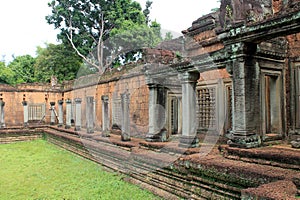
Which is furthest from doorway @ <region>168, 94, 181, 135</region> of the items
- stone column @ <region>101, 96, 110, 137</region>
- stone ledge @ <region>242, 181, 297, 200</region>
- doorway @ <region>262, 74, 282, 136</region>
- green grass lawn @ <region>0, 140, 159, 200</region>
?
stone ledge @ <region>242, 181, 297, 200</region>

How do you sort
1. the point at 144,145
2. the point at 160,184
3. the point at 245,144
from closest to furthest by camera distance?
the point at 245,144 → the point at 160,184 → the point at 144,145

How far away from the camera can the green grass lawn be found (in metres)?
5.87

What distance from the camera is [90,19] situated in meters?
24.1

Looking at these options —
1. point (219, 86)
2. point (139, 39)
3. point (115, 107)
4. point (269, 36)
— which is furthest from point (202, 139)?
point (139, 39)

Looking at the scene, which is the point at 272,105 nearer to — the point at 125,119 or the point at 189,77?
the point at 189,77

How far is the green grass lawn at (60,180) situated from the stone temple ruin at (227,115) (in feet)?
1.49

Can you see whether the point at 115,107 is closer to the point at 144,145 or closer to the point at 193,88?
the point at 144,145

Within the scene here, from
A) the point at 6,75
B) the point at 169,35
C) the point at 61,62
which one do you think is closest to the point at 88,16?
the point at 61,62

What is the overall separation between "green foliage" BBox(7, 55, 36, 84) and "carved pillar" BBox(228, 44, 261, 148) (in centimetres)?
3140

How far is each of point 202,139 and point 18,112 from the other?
52.9ft

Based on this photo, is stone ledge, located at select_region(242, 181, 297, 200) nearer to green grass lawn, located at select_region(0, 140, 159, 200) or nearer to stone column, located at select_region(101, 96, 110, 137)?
green grass lawn, located at select_region(0, 140, 159, 200)

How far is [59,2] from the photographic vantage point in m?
23.2

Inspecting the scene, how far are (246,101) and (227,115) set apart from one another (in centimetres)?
289

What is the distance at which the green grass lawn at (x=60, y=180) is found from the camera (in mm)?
5872
